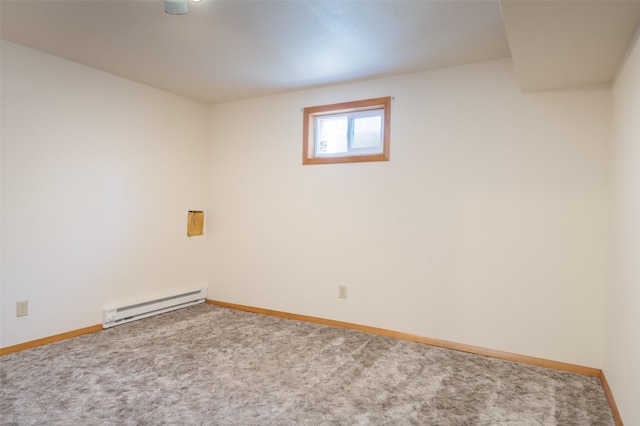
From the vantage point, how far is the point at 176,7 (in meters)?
2.13

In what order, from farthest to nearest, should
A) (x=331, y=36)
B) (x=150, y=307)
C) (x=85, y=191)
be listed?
(x=150, y=307) → (x=85, y=191) → (x=331, y=36)

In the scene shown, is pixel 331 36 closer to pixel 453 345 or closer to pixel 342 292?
pixel 342 292

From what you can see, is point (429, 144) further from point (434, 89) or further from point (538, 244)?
point (538, 244)

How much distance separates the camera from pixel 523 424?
1942 millimetres

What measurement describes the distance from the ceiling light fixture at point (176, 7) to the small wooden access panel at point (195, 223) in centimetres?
244

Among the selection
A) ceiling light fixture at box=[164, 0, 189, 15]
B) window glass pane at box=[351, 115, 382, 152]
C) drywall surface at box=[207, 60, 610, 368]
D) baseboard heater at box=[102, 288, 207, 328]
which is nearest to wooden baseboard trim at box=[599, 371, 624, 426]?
drywall surface at box=[207, 60, 610, 368]

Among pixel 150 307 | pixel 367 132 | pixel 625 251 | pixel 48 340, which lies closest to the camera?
pixel 625 251

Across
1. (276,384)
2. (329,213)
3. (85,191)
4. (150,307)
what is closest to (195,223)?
(150,307)

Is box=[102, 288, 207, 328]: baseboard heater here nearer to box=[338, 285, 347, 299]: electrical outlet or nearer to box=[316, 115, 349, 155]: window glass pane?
box=[338, 285, 347, 299]: electrical outlet

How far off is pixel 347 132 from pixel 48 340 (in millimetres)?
3074

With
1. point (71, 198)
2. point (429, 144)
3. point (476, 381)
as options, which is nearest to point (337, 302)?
point (476, 381)

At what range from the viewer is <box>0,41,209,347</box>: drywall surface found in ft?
9.17

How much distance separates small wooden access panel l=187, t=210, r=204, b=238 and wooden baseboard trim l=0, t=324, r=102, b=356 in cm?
131

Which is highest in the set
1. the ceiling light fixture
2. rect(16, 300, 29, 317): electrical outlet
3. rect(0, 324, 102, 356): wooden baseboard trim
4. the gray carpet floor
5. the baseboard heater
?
the ceiling light fixture
